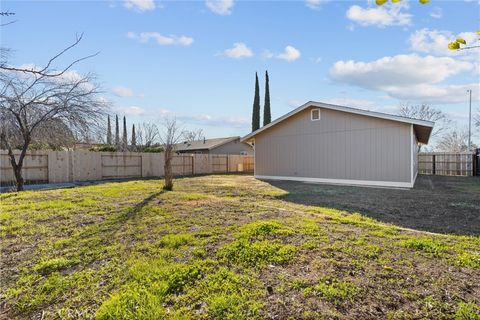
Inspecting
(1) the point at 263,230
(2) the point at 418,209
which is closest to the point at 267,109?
(2) the point at 418,209

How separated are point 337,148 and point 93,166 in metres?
13.1

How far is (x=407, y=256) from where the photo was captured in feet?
11.0

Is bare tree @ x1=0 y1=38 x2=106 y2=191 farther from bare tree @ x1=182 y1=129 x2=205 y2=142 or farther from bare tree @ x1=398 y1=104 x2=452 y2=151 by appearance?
bare tree @ x1=398 y1=104 x2=452 y2=151

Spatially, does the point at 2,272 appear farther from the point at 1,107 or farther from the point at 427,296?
the point at 1,107

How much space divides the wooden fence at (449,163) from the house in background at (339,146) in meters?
7.10

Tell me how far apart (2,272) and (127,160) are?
1478 centimetres

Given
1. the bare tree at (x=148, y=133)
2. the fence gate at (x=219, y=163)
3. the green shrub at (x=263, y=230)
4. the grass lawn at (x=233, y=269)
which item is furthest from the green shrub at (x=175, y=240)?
the bare tree at (x=148, y=133)

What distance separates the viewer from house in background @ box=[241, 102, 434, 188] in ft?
36.6

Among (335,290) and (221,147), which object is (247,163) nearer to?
(221,147)

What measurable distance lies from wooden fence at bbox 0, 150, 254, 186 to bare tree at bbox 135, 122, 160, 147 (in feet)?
38.0

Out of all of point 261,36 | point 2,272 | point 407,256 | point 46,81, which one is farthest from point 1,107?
point 407,256

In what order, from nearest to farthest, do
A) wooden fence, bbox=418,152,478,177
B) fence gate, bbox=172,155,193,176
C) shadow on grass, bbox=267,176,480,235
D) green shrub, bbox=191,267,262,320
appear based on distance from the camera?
1. green shrub, bbox=191,267,262,320
2. shadow on grass, bbox=267,176,480,235
3. wooden fence, bbox=418,152,478,177
4. fence gate, bbox=172,155,193,176

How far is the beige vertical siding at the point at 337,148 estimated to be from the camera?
11.3 m

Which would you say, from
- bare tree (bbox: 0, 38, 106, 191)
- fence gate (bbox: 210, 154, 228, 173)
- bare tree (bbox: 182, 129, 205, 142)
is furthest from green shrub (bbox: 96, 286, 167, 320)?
bare tree (bbox: 182, 129, 205, 142)
